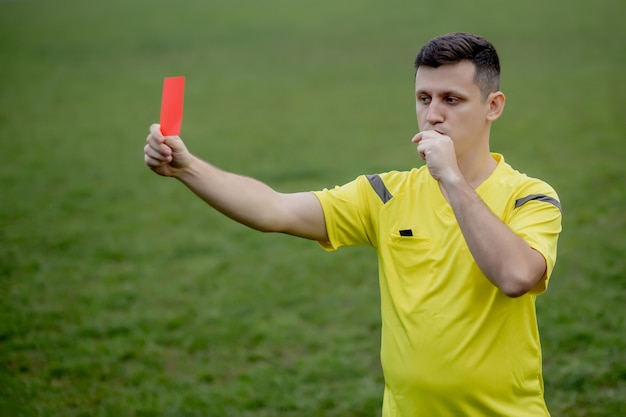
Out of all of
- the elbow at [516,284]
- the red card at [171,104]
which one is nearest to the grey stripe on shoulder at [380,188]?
the elbow at [516,284]

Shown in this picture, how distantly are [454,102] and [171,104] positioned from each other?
0.98 meters

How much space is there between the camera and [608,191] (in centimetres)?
886

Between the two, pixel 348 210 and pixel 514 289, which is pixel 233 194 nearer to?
pixel 348 210

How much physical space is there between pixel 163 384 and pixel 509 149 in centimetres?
775

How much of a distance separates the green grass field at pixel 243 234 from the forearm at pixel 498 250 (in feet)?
8.81

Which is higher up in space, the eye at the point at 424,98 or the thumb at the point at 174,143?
the eye at the point at 424,98

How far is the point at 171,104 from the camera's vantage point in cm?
254

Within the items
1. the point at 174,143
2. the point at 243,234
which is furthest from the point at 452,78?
the point at 243,234

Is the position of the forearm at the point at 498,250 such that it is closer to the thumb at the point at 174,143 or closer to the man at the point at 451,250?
the man at the point at 451,250

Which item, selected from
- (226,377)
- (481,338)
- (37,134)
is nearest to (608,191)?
(226,377)

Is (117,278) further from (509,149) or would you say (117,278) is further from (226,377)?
(509,149)

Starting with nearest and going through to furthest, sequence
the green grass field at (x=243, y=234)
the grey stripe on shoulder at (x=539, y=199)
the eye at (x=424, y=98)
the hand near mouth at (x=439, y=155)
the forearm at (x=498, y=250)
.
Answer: the forearm at (x=498, y=250) → the hand near mouth at (x=439, y=155) → the grey stripe on shoulder at (x=539, y=199) → the eye at (x=424, y=98) → the green grass field at (x=243, y=234)

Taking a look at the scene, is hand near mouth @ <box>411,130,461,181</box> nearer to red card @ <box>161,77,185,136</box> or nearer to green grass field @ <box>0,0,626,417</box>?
red card @ <box>161,77,185,136</box>

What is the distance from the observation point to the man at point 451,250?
2.51m
